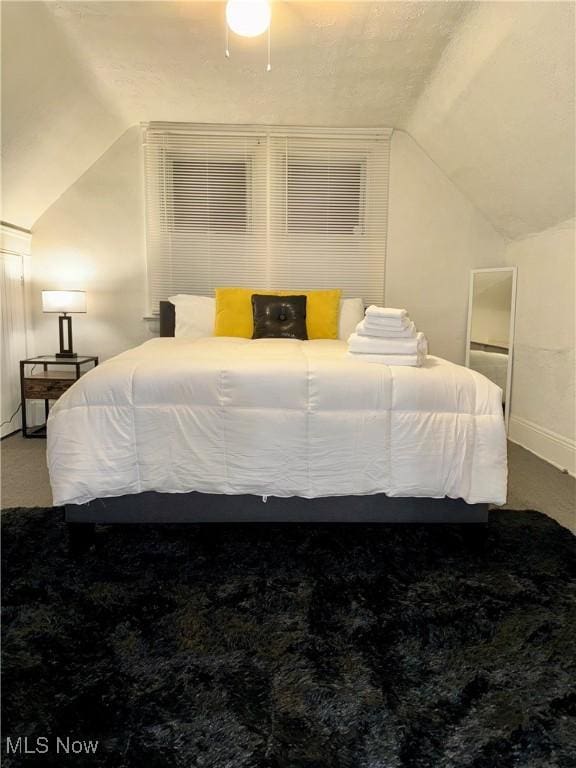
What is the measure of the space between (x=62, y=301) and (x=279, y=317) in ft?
5.26

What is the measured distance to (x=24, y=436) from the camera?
351cm

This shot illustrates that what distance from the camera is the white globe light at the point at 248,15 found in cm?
227

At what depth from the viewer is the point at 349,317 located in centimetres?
355

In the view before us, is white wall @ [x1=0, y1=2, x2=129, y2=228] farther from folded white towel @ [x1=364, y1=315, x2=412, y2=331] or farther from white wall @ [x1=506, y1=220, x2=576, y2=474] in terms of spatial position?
white wall @ [x1=506, y1=220, x2=576, y2=474]

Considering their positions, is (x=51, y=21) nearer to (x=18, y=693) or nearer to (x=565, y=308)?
(x=18, y=693)

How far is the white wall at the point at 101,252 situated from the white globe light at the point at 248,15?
1.80 m

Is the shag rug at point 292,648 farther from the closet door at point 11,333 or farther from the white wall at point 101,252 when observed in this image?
the white wall at point 101,252

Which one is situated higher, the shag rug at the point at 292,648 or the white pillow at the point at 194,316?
the white pillow at the point at 194,316

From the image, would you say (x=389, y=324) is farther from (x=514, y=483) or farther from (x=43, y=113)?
(x=43, y=113)

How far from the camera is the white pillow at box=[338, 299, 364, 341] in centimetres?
352

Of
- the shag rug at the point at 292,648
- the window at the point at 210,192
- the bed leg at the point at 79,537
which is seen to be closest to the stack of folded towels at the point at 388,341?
the shag rug at the point at 292,648

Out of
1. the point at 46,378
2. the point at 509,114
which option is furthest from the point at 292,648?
the point at 509,114

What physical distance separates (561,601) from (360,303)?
2.45 m

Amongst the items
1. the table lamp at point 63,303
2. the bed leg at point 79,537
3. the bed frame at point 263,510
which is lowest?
the bed leg at point 79,537
